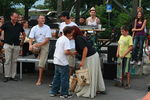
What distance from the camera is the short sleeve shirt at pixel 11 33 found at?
10.4m

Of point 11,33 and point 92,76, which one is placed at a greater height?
point 11,33

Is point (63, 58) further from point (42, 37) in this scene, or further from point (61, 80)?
point (42, 37)

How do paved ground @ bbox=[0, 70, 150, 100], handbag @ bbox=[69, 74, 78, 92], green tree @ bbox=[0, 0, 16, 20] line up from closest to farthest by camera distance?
paved ground @ bbox=[0, 70, 150, 100], handbag @ bbox=[69, 74, 78, 92], green tree @ bbox=[0, 0, 16, 20]

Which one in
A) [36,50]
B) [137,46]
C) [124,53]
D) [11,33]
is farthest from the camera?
[137,46]

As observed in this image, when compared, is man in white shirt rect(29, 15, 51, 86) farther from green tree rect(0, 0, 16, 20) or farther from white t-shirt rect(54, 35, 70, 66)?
green tree rect(0, 0, 16, 20)

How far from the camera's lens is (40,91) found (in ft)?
30.8

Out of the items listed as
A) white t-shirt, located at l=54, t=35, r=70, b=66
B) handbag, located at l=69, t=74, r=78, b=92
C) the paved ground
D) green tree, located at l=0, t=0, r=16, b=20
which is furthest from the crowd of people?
green tree, located at l=0, t=0, r=16, b=20

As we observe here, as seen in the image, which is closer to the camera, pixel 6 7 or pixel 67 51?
pixel 67 51

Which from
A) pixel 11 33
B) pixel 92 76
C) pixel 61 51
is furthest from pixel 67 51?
pixel 11 33

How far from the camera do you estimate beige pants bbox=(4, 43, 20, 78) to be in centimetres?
1040

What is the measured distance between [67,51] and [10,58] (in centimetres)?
270

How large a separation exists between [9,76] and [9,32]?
3.87 ft

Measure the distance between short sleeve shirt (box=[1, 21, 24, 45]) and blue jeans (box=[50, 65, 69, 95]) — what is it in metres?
2.28

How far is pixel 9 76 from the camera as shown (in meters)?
10.6
